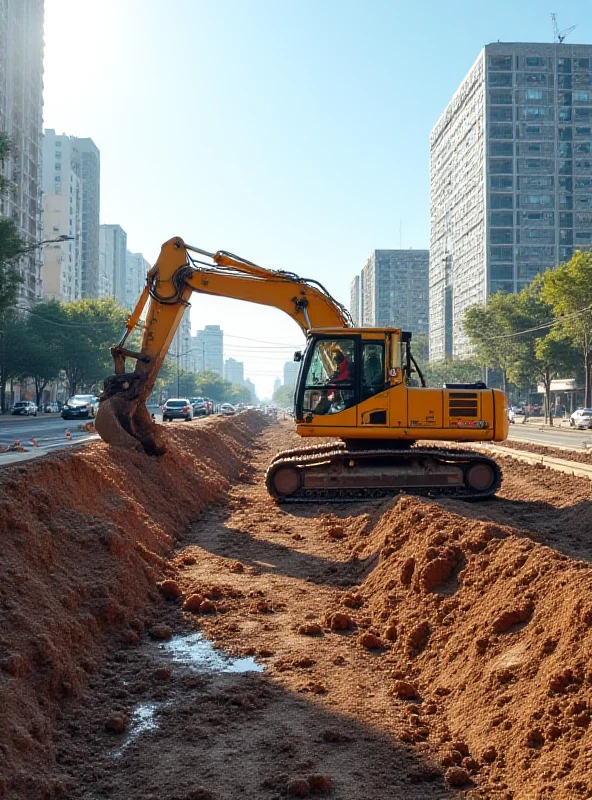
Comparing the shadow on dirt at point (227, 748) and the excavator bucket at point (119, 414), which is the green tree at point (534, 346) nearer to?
the excavator bucket at point (119, 414)

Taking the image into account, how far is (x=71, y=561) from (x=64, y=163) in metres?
180

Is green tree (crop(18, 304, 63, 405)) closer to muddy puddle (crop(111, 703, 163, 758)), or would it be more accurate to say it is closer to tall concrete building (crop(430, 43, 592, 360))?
muddy puddle (crop(111, 703, 163, 758))

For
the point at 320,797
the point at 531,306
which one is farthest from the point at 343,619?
the point at 531,306

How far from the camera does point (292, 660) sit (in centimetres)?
737

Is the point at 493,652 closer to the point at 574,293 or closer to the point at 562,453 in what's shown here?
the point at 562,453

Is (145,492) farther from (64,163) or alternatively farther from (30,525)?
(64,163)

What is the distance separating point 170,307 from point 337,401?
4.02 metres

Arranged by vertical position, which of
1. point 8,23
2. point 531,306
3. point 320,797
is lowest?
point 320,797

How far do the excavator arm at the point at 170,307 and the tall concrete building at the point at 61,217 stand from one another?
122 metres

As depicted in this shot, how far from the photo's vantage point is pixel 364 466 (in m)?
16.7

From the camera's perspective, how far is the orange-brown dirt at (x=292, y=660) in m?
5.11

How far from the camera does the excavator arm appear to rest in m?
16.5

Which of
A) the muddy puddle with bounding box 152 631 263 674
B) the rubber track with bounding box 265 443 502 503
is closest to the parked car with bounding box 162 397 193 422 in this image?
the rubber track with bounding box 265 443 502 503

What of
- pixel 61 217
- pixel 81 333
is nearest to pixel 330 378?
pixel 81 333
